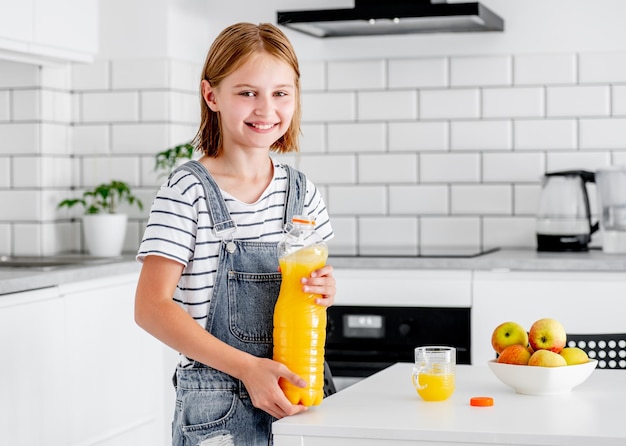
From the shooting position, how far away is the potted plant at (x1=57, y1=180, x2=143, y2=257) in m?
3.25

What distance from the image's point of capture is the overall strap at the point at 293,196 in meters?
1.77

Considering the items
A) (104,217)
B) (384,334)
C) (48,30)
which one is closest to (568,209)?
(384,334)

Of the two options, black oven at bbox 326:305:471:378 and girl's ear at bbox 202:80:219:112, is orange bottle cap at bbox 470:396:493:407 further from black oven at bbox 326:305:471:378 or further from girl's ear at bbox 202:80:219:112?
black oven at bbox 326:305:471:378

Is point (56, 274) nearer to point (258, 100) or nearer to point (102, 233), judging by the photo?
point (102, 233)

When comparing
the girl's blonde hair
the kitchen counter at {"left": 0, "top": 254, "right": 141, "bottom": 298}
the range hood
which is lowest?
the kitchen counter at {"left": 0, "top": 254, "right": 141, "bottom": 298}

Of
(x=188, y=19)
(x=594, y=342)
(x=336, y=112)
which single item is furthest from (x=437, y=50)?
(x=594, y=342)

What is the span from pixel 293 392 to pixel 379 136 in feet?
6.95

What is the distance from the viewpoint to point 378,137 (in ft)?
11.6

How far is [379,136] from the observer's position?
354 cm

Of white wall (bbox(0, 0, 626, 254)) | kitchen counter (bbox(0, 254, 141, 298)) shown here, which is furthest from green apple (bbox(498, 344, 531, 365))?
white wall (bbox(0, 0, 626, 254))

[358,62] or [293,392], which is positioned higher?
[358,62]

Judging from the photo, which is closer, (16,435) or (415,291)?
(16,435)

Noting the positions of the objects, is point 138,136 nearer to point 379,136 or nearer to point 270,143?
point 379,136

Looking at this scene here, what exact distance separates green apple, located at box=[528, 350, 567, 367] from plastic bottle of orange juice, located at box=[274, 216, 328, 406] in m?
0.35
